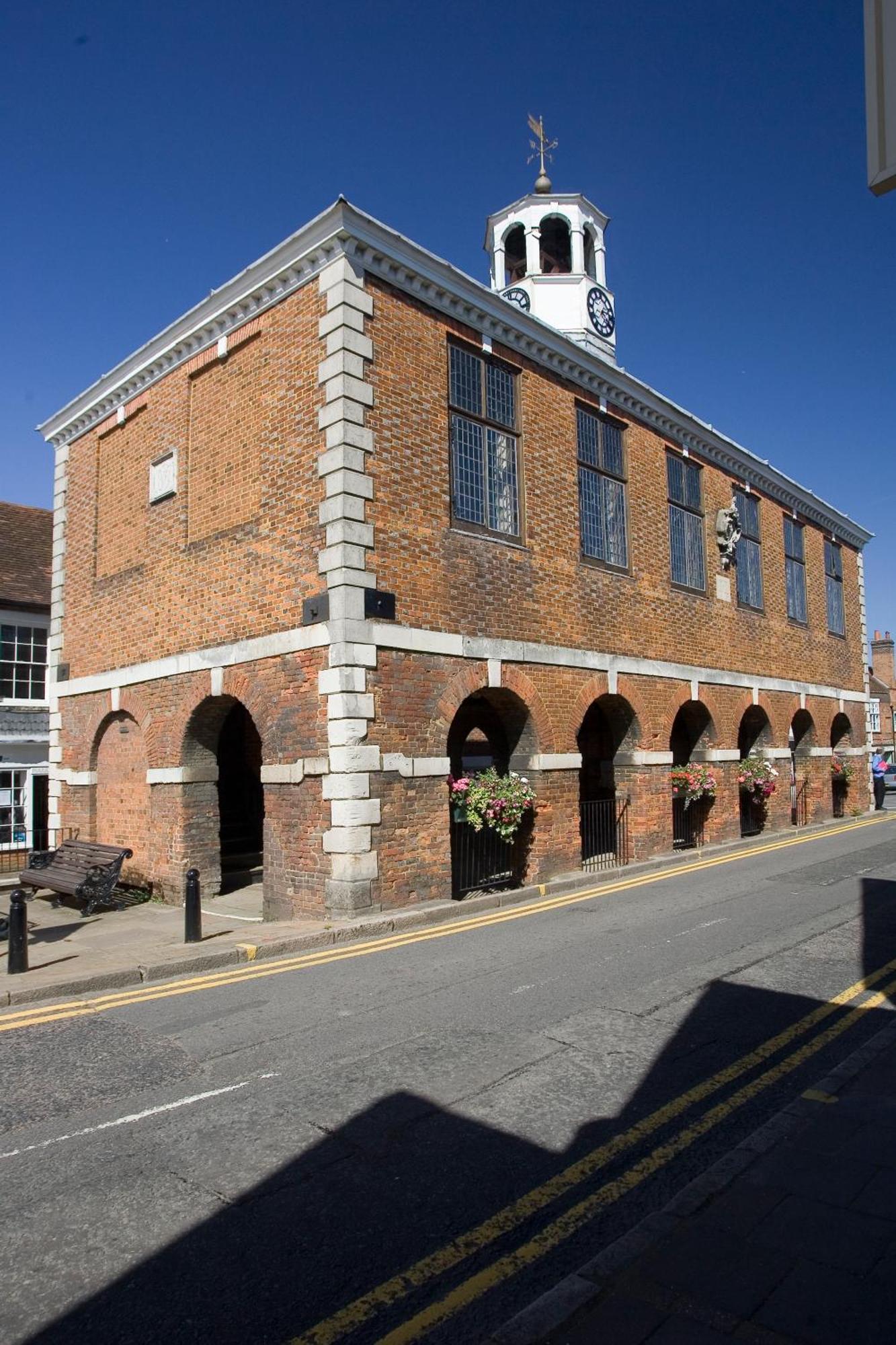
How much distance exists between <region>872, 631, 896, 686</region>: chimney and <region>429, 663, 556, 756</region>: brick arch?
57.3 metres

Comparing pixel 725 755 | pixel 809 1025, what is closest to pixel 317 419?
pixel 809 1025

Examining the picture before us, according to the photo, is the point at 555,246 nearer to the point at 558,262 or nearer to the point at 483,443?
the point at 558,262

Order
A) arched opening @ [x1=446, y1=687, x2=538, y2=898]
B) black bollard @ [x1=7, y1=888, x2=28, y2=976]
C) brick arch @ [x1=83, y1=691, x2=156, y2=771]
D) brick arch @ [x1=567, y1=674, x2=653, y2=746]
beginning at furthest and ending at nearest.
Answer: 1. brick arch @ [x1=567, y1=674, x2=653, y2=746]
2. brick arch @ [x1=83, y1=691, x2=156, y2=771]
3. arched opening @ [x1=446, y1=687, x2=538, y2=898]
4. black bollard @ [x1=7, y1=888, x2=28, y2=976]

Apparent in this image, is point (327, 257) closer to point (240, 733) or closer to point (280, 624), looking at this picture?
point (280, 624)

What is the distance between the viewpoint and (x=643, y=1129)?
4.98 metres

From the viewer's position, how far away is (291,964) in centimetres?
934

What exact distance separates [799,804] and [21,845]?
63.8 feet

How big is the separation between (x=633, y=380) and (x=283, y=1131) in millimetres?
15923

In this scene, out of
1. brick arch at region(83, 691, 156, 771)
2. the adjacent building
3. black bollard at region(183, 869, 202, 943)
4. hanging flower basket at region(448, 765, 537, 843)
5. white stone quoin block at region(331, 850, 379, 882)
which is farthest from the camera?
the adjacent building

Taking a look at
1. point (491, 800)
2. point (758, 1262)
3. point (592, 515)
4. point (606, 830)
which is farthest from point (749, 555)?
point (758, 1262)

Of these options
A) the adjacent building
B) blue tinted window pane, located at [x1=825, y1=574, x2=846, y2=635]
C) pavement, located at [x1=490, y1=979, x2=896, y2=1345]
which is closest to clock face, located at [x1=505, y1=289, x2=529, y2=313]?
blue tinted window pane, located at [x1=825, y1=574, x2=846, y2=635]

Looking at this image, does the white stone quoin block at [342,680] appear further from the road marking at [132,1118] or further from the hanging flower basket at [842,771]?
the hanging flower basket at [842,771]

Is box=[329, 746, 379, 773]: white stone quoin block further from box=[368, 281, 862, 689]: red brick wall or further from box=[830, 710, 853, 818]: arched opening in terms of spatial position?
box=[830, 710, 853, 818]: arched opening

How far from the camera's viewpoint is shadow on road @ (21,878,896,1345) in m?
3.40
